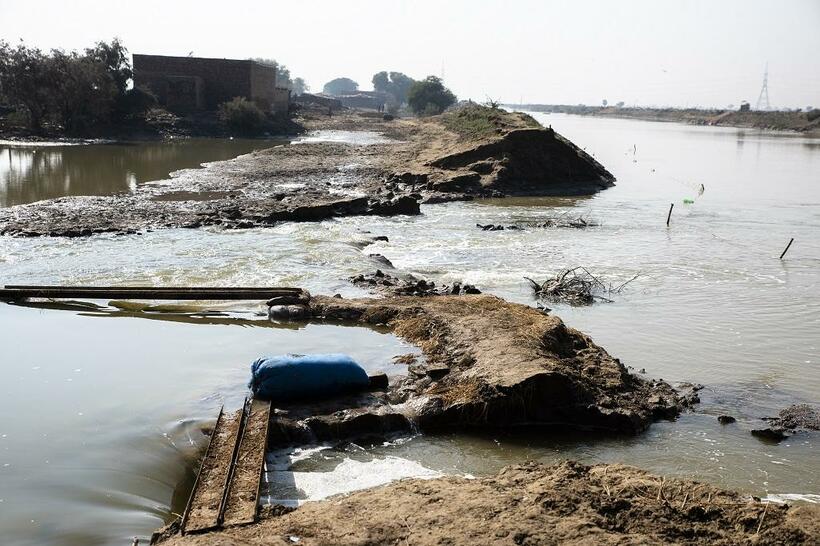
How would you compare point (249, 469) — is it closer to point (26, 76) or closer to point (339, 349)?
point (339, 349)

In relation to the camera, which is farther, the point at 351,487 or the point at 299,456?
the point at 299,456

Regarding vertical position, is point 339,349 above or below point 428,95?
below

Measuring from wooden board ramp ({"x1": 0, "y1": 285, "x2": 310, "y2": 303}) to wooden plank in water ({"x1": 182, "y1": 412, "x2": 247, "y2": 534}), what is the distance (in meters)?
4.63

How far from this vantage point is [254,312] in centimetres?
1155

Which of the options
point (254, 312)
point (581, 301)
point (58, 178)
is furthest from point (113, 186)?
point (581, 301)

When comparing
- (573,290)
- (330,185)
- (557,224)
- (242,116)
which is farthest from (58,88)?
(573,290)

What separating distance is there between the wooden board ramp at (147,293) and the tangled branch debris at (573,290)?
14.2 feet

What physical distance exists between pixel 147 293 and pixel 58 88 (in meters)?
37.2

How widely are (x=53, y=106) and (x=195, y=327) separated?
39583mm

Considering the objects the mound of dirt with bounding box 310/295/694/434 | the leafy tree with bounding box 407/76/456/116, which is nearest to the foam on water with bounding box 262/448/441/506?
the mound of dirt with bounding box 310/295/694/434

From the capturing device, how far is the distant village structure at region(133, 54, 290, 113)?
185 feet

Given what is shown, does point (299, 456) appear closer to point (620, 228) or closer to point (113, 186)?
point (620, 228)

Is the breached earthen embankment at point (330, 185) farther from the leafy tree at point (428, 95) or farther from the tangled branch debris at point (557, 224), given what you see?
the leafy tree at point (428, 95)

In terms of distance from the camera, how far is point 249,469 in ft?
20.5
